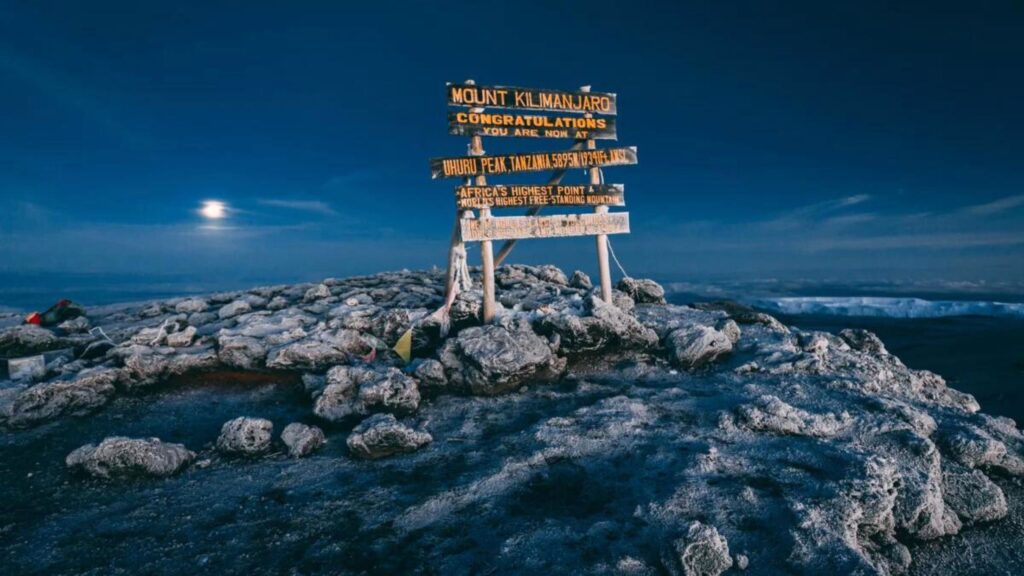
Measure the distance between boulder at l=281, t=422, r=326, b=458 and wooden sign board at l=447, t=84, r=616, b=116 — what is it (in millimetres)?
6936

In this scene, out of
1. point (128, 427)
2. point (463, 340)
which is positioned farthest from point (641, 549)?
point (128, 427)

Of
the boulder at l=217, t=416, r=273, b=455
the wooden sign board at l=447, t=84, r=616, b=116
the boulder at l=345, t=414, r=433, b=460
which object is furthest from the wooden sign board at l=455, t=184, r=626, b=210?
the boulder at l=217, t=416, r=273, b=455

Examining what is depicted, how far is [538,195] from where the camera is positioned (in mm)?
10383

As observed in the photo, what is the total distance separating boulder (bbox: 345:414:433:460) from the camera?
20.1 feet

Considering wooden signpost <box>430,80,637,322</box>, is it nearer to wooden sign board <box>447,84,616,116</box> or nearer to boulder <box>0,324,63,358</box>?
wooden sign board <box>447,84,616,116</box>

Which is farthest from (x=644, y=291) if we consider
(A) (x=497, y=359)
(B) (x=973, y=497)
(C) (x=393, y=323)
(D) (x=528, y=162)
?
(B) (x=973, y=497)

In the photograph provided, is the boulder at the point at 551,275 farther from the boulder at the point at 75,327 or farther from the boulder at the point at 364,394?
the boulder at the point at 75,327

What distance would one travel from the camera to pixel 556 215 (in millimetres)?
10453

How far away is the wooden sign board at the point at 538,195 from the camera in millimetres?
9914

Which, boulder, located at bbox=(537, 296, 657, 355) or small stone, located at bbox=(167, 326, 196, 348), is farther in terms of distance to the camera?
small stone, located at bbox=(167, 326, 196, 348)

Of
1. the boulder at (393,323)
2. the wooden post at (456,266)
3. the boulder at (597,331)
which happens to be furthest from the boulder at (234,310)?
the boulder at (597,331)

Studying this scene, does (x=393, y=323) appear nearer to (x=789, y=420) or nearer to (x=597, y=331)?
(x=597, y=331)

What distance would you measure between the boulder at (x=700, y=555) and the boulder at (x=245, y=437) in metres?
5.52

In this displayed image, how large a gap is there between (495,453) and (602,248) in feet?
21.2
